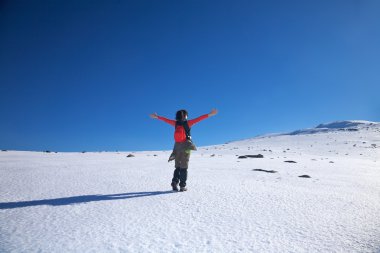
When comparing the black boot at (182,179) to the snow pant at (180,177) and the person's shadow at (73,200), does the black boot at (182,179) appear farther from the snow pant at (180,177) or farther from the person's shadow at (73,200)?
the person's shadow at (73,200)

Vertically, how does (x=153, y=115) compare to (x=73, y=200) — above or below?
above

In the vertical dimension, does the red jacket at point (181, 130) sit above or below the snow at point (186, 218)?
above

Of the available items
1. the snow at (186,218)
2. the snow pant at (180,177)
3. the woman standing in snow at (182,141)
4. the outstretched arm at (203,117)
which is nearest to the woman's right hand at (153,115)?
the woman standing in snow at (182,141)

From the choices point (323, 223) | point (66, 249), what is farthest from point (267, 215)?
point (66, 249)

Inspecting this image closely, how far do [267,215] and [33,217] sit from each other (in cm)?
296

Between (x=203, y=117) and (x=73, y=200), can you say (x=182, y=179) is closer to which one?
(x=203, y=117)

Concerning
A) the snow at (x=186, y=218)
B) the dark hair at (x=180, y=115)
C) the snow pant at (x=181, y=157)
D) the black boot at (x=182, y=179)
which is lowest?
the snow at (x=186, y=218)

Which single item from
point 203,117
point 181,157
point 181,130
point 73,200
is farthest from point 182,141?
point 73,200

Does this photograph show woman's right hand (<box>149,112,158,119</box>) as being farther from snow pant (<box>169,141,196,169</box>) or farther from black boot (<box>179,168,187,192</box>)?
black boot (<box>179,168,187,192</box>)

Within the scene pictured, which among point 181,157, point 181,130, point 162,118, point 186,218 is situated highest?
point 162,118

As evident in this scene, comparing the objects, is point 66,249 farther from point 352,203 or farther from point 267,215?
point 352,203

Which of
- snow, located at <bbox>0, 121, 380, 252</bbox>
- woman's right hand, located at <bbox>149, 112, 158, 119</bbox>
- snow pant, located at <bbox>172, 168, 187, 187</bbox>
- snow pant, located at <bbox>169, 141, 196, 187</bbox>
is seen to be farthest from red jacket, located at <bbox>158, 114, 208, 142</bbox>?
snow, located at <bbox>0, 121, 380, 252</bbox>

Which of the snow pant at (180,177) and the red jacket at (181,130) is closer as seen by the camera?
the snow pant at (180,177)

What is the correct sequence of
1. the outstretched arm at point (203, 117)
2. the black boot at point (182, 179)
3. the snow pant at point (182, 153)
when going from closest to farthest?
1. the black boot at point (182, 179)
2. the snow pant at point (182, 153)
3. the outstretched arm at point (203, 117)
